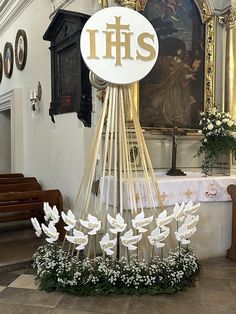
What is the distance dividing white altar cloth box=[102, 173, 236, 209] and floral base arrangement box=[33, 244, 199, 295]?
0.47 meters

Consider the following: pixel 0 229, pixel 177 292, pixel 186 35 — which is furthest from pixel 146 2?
pixel 0 229

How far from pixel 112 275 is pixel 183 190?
3.53ft

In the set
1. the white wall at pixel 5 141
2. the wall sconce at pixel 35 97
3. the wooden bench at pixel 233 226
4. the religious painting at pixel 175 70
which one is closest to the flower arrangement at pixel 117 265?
the wooden bench at pixel 233 226

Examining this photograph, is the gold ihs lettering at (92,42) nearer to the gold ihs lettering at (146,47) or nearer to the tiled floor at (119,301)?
the gold ihs lettering at (146,47)

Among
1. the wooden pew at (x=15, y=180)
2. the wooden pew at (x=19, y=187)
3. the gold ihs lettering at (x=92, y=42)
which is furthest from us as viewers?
the wooden pew at (x=15, y=180)

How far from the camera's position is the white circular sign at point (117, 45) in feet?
8.70

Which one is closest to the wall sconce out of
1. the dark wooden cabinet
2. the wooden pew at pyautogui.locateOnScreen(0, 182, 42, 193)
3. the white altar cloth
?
the dark wooden cabinet

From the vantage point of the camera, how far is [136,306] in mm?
2402

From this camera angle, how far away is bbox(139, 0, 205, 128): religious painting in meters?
3.67

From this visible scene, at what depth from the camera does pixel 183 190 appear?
3.23 meters

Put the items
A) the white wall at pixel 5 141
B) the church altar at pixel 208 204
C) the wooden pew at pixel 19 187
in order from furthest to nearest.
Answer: the white wall at pixel 5 141
the wooden pew at pixel 19 187
the church altar at pixel 208 204

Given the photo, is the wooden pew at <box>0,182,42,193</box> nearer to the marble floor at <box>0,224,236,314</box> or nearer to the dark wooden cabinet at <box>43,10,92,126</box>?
the dark wooden cabinet at <box>43,10,92,126</box>

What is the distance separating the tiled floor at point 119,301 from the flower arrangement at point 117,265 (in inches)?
2.8

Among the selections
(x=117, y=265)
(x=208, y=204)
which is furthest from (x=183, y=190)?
(x=117, y=265)
